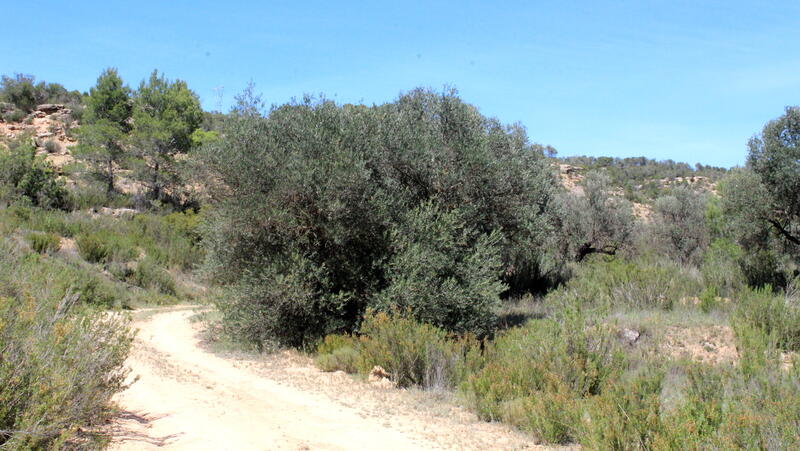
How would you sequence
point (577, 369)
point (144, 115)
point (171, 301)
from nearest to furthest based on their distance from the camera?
point (577, 369)
point (171, 301)
point (144, 115)

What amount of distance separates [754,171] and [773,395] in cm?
1542

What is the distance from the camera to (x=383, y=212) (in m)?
12.5

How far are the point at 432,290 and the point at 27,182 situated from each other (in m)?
24.7

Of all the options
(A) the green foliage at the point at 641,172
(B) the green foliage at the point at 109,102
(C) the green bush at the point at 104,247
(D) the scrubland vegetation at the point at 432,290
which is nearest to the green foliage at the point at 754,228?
(D) the scrubland vegetation at the point at 432,290

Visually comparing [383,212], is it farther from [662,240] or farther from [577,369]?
[662,240]

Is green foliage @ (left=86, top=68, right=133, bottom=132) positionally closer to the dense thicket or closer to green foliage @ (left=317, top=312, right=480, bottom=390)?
the dense thicket

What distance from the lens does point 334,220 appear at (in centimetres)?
1215

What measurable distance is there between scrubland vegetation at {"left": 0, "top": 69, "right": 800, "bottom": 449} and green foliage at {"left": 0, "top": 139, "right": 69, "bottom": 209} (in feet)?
3.28

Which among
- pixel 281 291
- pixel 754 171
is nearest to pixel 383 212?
pixel 281 291

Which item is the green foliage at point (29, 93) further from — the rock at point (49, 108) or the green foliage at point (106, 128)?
the green foliage at point (106, 128)

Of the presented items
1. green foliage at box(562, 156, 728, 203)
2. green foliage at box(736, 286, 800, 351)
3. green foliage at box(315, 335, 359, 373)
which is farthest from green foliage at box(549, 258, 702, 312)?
green foliage at box(562, 156, 728, 203)

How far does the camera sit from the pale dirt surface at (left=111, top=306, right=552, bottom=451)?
6277mm

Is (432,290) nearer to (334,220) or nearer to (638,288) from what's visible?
(334,220)

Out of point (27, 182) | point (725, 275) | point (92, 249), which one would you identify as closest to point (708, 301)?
point (725, 275)
